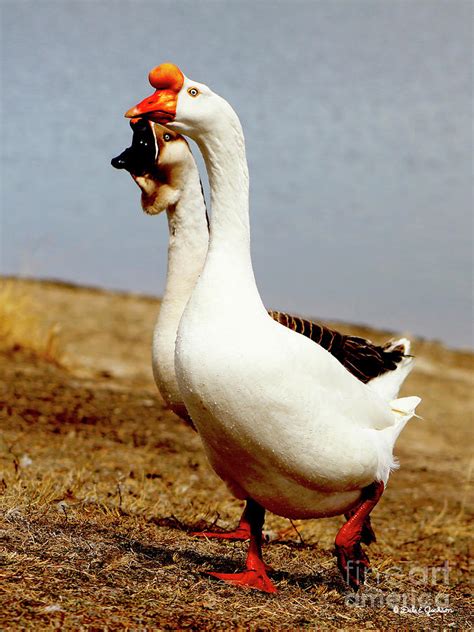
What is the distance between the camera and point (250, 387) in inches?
132

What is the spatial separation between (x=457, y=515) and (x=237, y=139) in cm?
524

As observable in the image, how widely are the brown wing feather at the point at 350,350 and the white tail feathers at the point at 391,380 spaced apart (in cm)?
3

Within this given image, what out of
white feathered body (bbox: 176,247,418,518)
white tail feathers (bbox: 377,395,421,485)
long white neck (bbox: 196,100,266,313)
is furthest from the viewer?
white tail feathers (bbox: 377,395,421,485)

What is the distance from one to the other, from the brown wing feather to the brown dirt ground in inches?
43.2

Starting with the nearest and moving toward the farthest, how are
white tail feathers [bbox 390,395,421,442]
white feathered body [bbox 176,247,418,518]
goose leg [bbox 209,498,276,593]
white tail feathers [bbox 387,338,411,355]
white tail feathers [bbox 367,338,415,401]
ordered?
white feathered body [bbox 176,247,418,518]
goose leg [bbox 209,498,276,593]
white tail feathers [bbox 390,395,421,442]
white tail feathers [bbox 367,338,415,401]
white tail feathers [bbox 387,338,411,355]

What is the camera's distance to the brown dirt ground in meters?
3.38

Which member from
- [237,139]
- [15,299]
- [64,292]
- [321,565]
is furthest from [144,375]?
[237,139]

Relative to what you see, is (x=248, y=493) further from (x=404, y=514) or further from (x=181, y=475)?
(x=404, y=514)

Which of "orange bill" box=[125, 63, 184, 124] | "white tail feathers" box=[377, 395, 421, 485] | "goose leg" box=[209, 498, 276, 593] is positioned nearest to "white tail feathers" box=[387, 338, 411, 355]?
"white tail feathers" box=[377, 395, 421, 485]

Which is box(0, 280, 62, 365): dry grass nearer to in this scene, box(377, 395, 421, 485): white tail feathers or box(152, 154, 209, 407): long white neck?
box(152, 154, 209, 407): long white neck

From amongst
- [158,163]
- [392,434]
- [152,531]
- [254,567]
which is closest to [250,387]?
[254,567]

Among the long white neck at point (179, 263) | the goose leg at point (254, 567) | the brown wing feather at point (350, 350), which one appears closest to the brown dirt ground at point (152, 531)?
the goose leg at point (254, 567)

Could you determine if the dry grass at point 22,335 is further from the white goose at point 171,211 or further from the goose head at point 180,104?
the goose head at point 180,104

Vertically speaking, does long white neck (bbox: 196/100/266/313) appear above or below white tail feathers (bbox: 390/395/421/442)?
above
